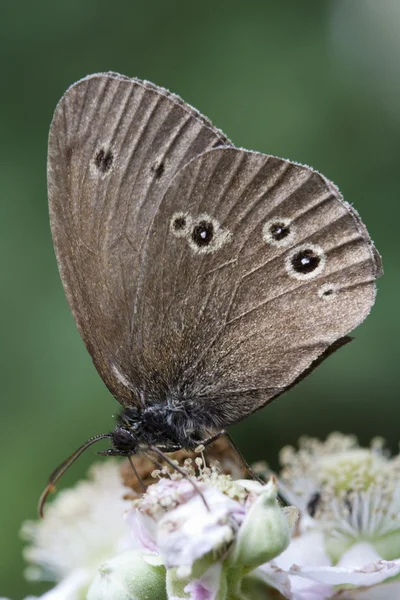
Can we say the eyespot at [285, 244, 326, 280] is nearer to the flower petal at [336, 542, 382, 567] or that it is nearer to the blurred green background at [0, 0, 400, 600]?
the flower petal at [336, 542, 382, 567]

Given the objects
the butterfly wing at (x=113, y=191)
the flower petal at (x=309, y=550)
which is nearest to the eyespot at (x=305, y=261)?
the butterfly wing at (x=113, y=191)

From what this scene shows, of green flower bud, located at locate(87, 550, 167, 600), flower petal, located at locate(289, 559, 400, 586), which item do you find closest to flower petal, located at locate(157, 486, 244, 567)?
green flower bud, located at locate(87, 550, 167, 600)

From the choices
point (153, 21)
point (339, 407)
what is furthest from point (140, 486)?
point (153, 21)

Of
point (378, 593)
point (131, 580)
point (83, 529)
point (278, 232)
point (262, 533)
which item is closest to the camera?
point (262, 533)

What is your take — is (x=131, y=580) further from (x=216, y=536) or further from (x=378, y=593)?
(x=378, y=593)

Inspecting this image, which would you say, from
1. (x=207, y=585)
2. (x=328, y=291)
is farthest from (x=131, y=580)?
(x=328, y=291)

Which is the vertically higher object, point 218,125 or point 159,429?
point 218,125
